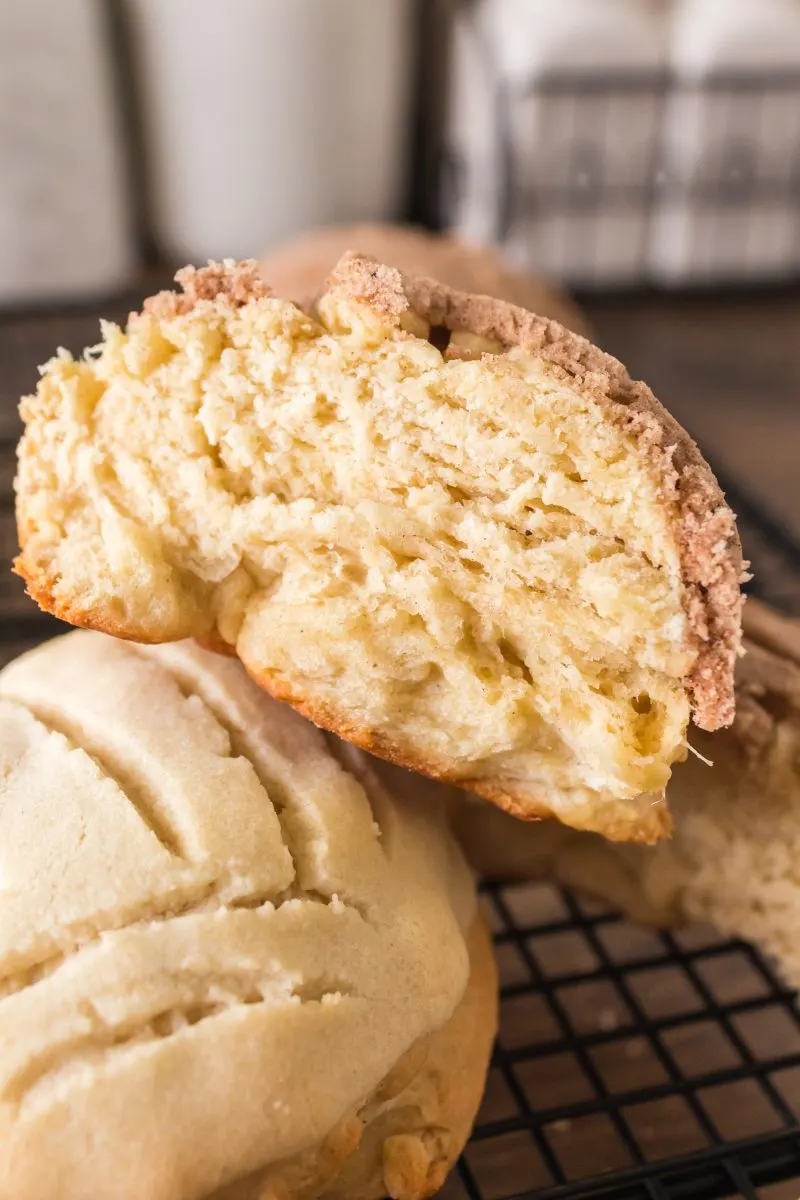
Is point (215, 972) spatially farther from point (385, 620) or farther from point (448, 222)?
point (448, 222)

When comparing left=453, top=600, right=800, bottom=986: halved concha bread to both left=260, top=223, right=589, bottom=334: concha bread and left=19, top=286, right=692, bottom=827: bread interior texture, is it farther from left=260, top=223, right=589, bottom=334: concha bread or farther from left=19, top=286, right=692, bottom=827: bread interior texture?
left=260, top=223, right=589, bottom=334: concha bread

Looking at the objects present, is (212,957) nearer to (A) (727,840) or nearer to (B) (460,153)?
(A) (727,840)

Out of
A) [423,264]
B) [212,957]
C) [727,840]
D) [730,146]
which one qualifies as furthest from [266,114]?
[212,957]

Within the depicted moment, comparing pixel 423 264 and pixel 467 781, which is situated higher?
pixel 423 264

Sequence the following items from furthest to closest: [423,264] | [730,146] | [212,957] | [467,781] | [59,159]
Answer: [730,146] < [59,159] < [423,264] < [467,781] < [212,957]

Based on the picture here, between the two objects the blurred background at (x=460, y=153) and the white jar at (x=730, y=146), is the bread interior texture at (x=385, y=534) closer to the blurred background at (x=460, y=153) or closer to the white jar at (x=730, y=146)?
the blurred background at (x=460, y=153)

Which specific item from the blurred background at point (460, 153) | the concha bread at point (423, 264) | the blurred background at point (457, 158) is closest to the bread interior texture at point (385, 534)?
the concha bread at point (423, 264)

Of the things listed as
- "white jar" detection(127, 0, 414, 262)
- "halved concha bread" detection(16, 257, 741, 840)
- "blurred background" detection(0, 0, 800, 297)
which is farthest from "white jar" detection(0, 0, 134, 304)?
"halved concha bread" detection(16, 257, 741, 840)

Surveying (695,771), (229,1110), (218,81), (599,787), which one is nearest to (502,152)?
(218,81)
